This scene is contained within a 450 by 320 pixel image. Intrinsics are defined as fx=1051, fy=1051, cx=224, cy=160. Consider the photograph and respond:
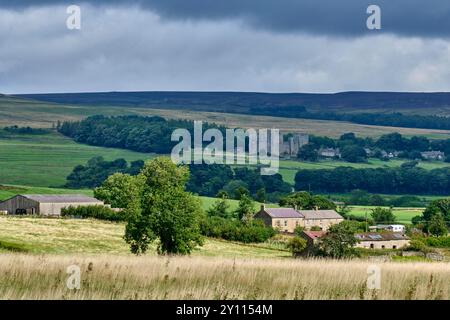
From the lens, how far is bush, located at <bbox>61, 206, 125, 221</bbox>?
107m

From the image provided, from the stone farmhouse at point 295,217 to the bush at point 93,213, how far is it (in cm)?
2748

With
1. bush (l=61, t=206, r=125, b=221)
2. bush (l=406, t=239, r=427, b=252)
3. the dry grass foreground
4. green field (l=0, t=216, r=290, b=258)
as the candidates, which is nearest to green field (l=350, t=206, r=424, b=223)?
bush (l=406, t=239, r=427, b=252)

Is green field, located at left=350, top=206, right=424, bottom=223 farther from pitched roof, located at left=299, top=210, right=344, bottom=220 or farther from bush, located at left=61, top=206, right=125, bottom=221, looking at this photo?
bush, located at left=61, top=206, right=125, bottom=221

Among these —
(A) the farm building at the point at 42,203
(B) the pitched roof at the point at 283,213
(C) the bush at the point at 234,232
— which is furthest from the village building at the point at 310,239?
(A) the farm building at the point at 42,203

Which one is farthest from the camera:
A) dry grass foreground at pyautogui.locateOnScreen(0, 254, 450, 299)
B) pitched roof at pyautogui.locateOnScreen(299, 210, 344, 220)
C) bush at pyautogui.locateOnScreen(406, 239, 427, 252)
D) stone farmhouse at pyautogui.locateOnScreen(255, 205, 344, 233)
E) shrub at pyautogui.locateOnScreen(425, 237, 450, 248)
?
pitched roof at pyautogui.locateOnScreen(299, 210, 344, 220)

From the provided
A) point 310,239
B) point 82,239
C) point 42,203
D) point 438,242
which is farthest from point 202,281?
point 42,203

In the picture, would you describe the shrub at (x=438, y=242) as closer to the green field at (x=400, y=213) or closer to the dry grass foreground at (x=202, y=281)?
the green field at (x=400, y=213)

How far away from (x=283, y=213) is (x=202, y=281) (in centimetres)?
11592

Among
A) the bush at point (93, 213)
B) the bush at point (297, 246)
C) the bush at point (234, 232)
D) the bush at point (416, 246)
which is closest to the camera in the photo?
the bush at point (297, 246)

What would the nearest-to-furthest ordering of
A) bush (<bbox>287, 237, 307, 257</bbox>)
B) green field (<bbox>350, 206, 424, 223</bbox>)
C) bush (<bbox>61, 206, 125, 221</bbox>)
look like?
1. bush (<bbox>287, 237, 307, 257</bbox>)
2. bush (<bbox>61, 206, 125, 221</bbox>)
3. green field (<bbox>350, 206, 424, 223</bbox>)

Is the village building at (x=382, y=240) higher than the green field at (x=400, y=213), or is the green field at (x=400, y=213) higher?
the village building at (x=382, y=240)

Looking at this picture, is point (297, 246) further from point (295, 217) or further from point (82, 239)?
point (295, 217)

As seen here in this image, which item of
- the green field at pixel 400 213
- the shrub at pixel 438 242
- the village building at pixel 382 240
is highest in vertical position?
the shrub at pixel 438 242

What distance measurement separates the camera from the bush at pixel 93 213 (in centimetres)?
10725
